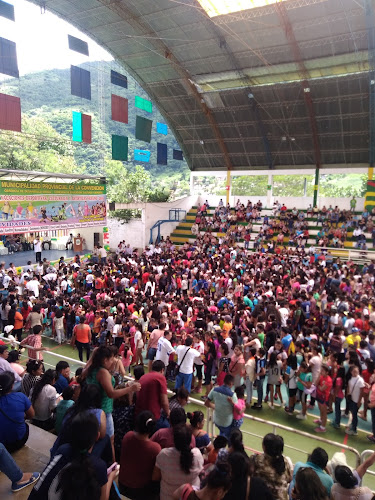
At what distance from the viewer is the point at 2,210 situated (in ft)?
47.4

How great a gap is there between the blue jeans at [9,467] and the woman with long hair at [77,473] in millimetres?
874

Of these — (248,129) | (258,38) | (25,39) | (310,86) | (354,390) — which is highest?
(25,39)

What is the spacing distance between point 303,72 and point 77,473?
19738 mm

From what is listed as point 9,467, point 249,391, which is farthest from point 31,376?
point 249,391

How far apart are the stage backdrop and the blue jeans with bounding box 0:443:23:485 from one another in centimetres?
1308

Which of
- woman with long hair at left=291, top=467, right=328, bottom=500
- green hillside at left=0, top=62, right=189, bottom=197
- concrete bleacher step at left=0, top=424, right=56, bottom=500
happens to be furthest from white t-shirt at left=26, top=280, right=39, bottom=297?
green hillside at left=0, top=62, right=189, bottom=197

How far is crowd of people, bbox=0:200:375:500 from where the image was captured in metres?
2.59

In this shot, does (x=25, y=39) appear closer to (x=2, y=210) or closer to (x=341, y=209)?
(x=2, y=210)

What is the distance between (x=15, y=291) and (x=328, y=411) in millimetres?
7661

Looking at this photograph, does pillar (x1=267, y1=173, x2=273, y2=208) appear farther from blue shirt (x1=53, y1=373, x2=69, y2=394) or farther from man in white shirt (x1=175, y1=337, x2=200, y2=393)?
blue shirt (x1=53, y1=373, x2=69, y2=394)

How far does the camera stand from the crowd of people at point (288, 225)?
1876 centimetres

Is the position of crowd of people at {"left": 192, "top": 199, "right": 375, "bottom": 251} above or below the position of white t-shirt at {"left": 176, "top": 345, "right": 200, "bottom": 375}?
above

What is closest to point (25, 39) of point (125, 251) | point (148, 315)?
point (125, 251)

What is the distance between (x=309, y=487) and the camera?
2.51m
